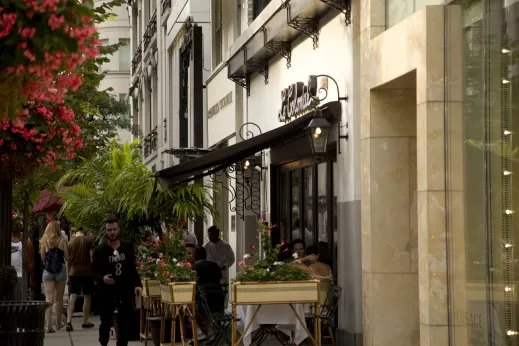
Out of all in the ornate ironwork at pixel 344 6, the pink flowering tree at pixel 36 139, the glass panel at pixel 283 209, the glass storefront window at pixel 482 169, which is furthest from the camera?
the glass panel at pixel 283 209

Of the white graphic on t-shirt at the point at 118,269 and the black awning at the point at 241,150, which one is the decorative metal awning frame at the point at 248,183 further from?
the white graphic on t-shirt at the point at 118,269

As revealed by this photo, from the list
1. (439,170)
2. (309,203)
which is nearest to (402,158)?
(439,170)

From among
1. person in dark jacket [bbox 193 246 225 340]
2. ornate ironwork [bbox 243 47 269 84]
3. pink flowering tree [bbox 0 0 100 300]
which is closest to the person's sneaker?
person in dark jacket [bbox 193 246 225 340]

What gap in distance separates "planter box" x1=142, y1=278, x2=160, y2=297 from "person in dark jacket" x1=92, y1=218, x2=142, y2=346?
124 cm

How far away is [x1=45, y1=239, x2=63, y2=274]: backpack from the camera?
1892 cm

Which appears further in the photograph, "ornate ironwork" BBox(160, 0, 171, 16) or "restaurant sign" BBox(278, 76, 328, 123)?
"ornate ironwork" BBox(160, 0, 171, 16)

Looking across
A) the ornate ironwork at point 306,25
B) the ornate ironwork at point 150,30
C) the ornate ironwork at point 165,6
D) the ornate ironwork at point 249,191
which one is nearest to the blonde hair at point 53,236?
the ornate ironwork at point 249,191

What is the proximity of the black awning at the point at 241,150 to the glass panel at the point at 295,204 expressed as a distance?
1.66 metres

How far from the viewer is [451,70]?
1034cm

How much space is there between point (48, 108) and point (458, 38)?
385 centimetres

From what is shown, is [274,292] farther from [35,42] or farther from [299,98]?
[35,42]

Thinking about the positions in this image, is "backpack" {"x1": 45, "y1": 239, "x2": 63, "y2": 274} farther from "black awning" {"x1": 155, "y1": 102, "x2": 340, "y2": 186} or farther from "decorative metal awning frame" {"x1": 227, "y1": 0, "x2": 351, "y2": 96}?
"decorative metal awning frame" {"x1": 227, "y1": 0, "x2": 351, "y2": 96}

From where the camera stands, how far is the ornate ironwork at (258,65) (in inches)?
765

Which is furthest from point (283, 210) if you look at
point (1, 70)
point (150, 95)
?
point (150, 95)
